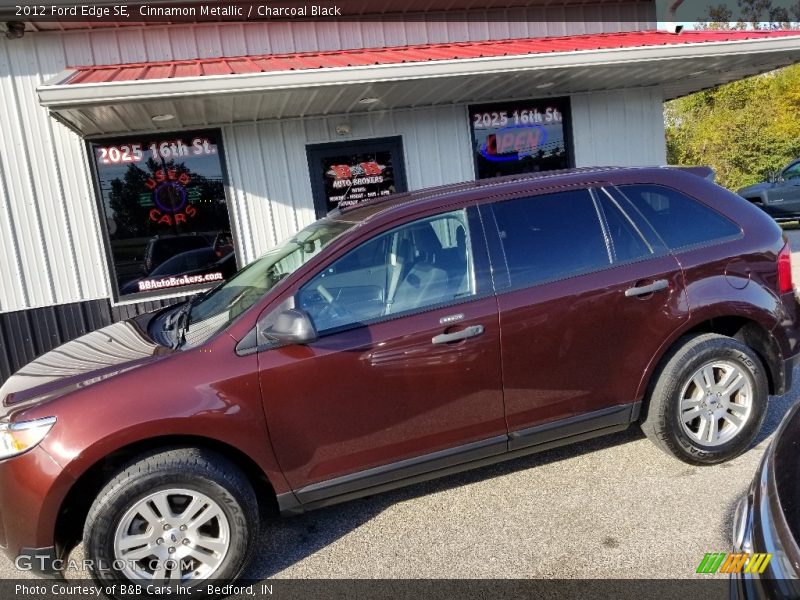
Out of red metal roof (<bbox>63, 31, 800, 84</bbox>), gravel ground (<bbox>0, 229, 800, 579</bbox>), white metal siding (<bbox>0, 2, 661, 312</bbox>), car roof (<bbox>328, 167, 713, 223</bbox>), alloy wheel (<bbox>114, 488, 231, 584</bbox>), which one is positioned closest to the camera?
alloy wheel (<bbox>114, 488, 231, 584</bbox>)

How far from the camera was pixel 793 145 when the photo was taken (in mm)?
19062

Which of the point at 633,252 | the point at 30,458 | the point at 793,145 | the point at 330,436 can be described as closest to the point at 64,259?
the point at 30,458

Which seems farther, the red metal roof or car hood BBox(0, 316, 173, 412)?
the red metal roof

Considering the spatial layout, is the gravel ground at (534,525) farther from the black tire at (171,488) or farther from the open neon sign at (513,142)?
the open neon sign at (513,142)

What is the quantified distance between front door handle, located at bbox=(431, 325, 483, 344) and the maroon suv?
2 cm

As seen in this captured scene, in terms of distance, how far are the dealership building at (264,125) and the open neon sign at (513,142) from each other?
0.03m

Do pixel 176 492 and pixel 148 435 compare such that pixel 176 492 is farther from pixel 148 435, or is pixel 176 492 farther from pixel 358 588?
pixel 358 588

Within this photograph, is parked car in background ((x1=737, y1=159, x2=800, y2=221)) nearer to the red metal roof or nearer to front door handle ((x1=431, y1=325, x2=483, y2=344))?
the red metal roof

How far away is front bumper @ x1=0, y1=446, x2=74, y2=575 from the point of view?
257 centimetres

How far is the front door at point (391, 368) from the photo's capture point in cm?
288

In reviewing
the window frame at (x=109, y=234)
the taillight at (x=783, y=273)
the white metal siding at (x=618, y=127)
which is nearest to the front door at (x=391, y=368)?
the taillight at (x=783, y=273)

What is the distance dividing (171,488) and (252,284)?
1.20m

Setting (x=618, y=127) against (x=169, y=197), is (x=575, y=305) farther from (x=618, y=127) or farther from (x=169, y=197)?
(x=618, y=127)

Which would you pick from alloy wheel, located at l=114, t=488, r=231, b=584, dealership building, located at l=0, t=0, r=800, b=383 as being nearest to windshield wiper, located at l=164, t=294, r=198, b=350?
alloy wheel, located at l=114, t=488, r=231, b=584
